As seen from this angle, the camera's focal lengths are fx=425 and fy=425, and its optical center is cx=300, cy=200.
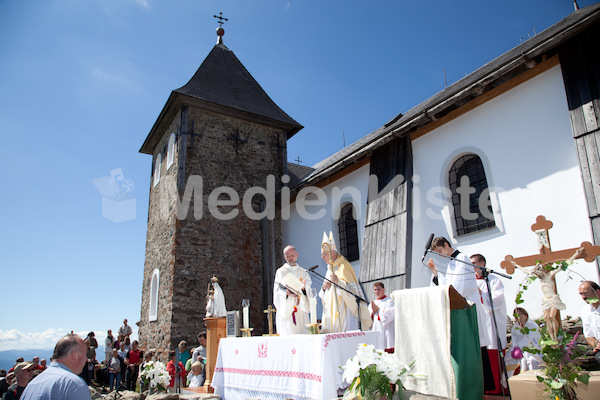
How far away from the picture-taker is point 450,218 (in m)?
8.14

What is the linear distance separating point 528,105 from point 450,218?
239cm

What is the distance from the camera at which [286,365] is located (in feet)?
17.0

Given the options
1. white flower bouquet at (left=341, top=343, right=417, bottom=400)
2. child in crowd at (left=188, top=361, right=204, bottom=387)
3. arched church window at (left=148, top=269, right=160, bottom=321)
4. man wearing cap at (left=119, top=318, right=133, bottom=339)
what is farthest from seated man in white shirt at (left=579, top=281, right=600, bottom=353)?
man wearing cap at (left=119, top=318, right=133, bottom=339)

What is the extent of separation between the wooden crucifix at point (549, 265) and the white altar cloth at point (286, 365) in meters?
1.90

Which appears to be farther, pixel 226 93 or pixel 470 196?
pixel 226 93

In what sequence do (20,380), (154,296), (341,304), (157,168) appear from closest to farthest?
1. (341,304)
2. (20,380)
3. (154,296)
4. (157,168)

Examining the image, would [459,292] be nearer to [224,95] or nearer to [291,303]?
[291,303]

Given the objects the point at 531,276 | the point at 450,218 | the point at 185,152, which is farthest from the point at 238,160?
the point at 531,276

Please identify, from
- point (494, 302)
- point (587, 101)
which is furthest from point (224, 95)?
point (494, 302)

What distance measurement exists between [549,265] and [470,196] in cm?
393

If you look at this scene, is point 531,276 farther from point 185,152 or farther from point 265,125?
point 265,125

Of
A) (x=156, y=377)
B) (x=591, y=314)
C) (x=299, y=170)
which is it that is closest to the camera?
(x=591, y=314)

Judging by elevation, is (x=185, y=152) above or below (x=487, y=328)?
above

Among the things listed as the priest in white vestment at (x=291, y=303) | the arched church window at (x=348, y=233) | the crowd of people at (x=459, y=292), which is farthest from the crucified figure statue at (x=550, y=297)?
the arched church window at (x=348, y=233)
